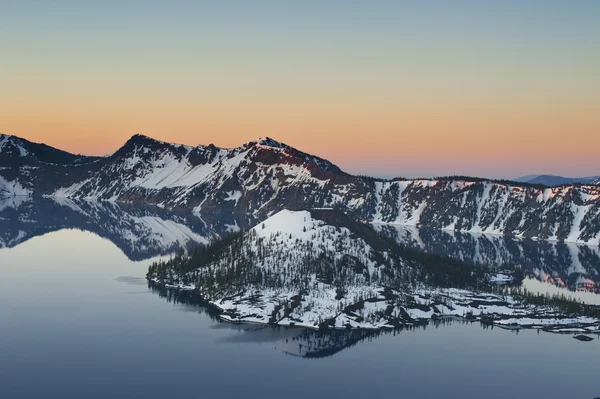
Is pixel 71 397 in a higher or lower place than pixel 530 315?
lower

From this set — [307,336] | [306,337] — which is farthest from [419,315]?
[306,337]

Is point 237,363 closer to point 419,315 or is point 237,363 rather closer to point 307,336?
point 307,336

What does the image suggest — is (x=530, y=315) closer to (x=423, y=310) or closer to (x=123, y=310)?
(x=423, y=310)

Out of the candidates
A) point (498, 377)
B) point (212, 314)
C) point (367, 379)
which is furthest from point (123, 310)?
point (498, 377)

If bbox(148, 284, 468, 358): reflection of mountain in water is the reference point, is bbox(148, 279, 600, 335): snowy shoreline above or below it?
above

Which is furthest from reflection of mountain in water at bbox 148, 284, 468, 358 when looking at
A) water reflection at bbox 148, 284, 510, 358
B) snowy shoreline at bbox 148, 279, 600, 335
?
snowy shoreline at bbox 148, 279, 600, 335

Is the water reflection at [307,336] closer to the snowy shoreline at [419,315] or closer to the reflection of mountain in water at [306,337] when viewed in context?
the reflection of mountain in water at [306,337]

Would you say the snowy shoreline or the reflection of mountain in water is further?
the snowy shoreline

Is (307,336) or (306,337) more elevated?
(307,336)

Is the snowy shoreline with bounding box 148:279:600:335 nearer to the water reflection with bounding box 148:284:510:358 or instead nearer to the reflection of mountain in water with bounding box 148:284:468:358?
the water reflection with bounding box 148:284:510:358

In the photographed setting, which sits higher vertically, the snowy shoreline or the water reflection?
the snowy shoreline

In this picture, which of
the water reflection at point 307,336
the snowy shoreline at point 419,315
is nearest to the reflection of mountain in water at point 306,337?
the water reflection at point 307,336
